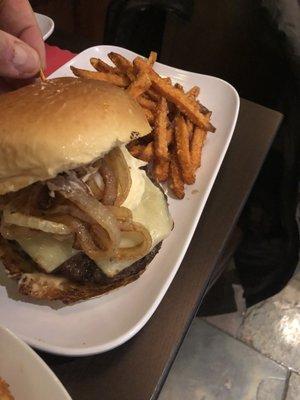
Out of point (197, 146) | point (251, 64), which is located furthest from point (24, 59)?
point (251, 64)

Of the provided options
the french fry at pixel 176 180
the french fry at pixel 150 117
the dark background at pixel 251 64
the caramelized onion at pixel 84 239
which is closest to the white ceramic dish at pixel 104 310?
the french fry at pixel 176 180

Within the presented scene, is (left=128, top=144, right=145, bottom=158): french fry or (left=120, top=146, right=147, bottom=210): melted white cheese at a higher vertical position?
(left=120, top=146, right=147, bottom=210): melted white cheese

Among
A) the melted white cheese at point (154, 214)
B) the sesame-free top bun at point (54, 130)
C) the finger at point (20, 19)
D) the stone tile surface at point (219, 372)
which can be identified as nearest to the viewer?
Answer: the sesame-free top bun at point (54, 130)

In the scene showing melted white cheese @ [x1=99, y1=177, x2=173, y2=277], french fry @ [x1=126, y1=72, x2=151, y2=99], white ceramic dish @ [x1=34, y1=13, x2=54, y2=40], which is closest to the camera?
melted white cheese @ [x1=99, y1=177, x2=173, y2=277]

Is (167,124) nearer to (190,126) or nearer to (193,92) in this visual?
(190,126)

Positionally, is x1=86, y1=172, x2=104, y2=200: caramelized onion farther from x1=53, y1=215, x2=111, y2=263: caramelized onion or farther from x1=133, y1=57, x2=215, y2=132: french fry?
x1=133, y1=57, x2=215, y2=132: french fry

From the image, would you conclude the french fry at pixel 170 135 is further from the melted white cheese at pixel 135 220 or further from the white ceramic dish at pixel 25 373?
the white ceramic dish at pixel 25 373

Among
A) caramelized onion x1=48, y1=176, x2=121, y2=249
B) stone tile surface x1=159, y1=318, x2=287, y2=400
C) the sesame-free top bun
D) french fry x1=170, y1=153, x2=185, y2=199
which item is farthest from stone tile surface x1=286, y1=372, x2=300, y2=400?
the sesame-free top bun
